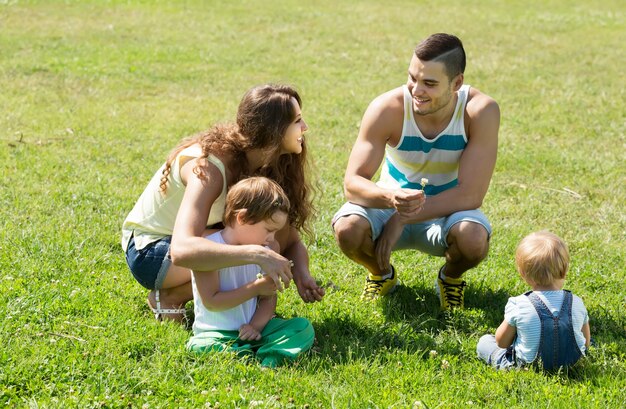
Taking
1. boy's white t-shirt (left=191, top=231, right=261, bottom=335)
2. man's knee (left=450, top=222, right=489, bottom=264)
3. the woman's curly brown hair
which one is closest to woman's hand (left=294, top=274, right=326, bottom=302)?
boy's white t-shirt (left=191, top=231, right=261, bottom=335)

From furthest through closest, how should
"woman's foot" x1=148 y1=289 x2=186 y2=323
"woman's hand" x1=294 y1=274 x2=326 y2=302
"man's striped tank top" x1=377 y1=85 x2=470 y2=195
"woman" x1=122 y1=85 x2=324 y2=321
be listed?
1. "man's striped tank top" x1=377 y1=85 x2=470 y2=195
2. "woman's foot" x1=148 y1=289 x2=186 y2=323
3. "woman's hand" x1=294 y1=274 x2=326 y2=302
4. "woman" x1=122 y1=85 x2=324 y2=321

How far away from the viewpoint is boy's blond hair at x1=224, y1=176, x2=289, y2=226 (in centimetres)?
431

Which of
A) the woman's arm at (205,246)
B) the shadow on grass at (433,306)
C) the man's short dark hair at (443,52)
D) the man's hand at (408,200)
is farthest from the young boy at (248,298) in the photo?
the man's short dark hair at (443,52)

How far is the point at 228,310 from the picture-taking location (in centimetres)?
446

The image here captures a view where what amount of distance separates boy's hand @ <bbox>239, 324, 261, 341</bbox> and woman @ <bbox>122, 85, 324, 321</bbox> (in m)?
0.34

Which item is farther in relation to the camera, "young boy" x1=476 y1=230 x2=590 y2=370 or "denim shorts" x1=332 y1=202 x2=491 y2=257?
"denim shorts" x1=332 y1=202 x2=491 y2=257

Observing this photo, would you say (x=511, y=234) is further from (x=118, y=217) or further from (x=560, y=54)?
(x=560, y=54)

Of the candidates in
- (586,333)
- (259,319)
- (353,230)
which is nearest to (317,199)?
(353,230)

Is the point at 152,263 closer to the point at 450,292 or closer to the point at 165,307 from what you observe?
the point at 165,307

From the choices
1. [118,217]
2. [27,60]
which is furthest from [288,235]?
[27,60]

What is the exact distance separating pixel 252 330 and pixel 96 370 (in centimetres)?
80

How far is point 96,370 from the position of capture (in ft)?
13.3

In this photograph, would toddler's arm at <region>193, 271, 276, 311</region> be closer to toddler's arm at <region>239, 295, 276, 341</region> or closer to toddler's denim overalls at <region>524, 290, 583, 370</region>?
toddler's arm at <region>239, 295, 276, 341</region>

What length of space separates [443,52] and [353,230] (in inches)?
45.7
